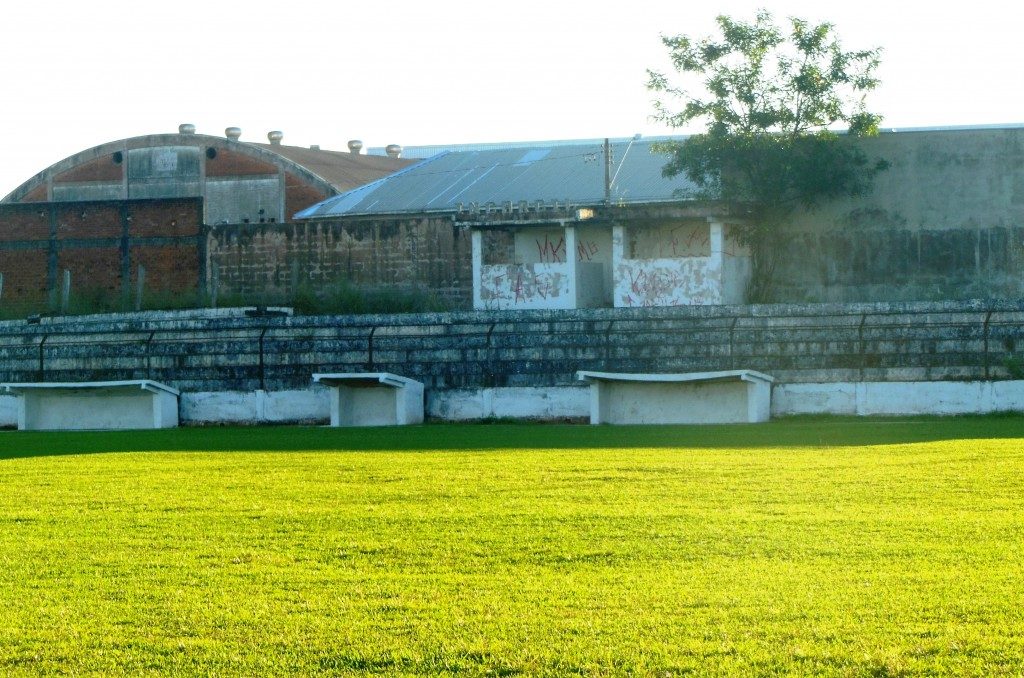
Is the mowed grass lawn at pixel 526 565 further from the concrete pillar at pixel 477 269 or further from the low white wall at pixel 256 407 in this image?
the concrete pillar at pixel 477 269

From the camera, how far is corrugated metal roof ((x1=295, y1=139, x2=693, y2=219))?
1660 inches

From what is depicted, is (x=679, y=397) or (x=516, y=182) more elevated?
(x=516, y=182)

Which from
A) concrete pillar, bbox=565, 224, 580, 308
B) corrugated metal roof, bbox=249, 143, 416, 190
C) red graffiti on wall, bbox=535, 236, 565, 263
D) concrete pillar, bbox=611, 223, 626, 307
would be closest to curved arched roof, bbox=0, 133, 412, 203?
corrugated metal roof, bbox=249, 143, 416, 190

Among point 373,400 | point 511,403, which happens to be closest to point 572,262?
point 511,403

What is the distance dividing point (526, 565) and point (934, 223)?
23.9 m

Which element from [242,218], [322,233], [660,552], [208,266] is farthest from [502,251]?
[660,552]

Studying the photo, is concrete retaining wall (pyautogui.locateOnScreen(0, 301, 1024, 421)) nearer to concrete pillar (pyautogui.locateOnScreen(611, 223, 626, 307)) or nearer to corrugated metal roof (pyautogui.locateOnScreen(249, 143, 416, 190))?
concrete pillar (pyautogui.locateOnScreen(611, 223, 626, 307))

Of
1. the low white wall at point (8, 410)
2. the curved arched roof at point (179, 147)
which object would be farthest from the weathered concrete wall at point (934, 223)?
the curved arched roof at point (179, 147)

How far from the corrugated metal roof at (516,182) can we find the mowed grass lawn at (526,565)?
2688 centimetres

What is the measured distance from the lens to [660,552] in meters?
9.46

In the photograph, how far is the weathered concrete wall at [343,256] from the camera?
3684 cm

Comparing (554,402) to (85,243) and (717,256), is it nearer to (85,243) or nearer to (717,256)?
(717,256)

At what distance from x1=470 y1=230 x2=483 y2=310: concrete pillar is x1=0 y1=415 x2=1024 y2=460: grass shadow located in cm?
1112

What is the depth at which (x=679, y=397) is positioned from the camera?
24016 mm
